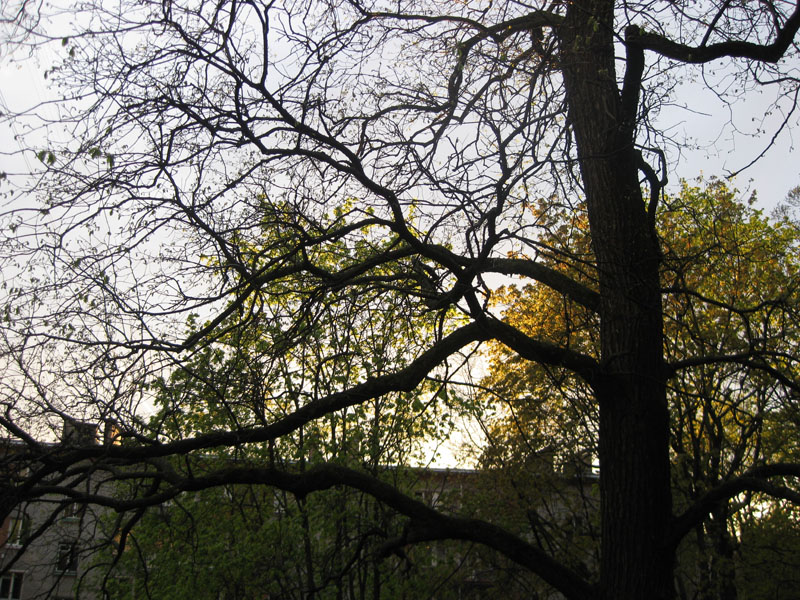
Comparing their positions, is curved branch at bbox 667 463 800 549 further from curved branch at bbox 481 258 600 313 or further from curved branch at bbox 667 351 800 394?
curved branch at bbox 481 258 600 313

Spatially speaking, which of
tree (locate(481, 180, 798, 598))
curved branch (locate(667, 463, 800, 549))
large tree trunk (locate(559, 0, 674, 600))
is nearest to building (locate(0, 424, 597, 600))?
tree (locate(481, 180, 798, 598))

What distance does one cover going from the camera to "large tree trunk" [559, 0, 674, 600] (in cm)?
571

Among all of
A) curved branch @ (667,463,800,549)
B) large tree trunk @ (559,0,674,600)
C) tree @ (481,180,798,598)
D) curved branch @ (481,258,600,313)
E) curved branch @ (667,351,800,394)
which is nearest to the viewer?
curved branch @ (667,463,800,549)

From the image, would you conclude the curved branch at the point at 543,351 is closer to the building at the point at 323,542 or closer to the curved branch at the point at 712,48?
the curved branch at the point at 712,48

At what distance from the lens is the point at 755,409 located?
15.8 meters

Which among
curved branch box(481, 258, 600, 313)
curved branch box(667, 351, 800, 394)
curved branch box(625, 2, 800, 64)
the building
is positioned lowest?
Result: the building

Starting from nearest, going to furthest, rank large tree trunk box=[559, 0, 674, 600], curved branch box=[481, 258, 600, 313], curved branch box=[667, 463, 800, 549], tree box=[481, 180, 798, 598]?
curved branch box=[667, 463, 800, 549], large tree trunk box=[559, 0, 674, 600], curved branch box=[481, 258, 600, 313], tree box=[481, 180, 798, 598]

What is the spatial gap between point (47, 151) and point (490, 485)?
12.1 meters

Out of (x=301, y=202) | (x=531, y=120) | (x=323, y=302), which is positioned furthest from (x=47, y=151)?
(x=531, y=120)

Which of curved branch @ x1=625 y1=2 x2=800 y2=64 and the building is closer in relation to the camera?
curved branch @ x1=625 y1=2 x2=800 y2=64

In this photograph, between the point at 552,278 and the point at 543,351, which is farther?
the point at 552,278

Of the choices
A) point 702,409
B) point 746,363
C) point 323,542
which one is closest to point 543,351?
point 746,363

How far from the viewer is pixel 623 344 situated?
6207 mm

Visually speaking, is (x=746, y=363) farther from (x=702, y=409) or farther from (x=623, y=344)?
(x=702, y=409)
